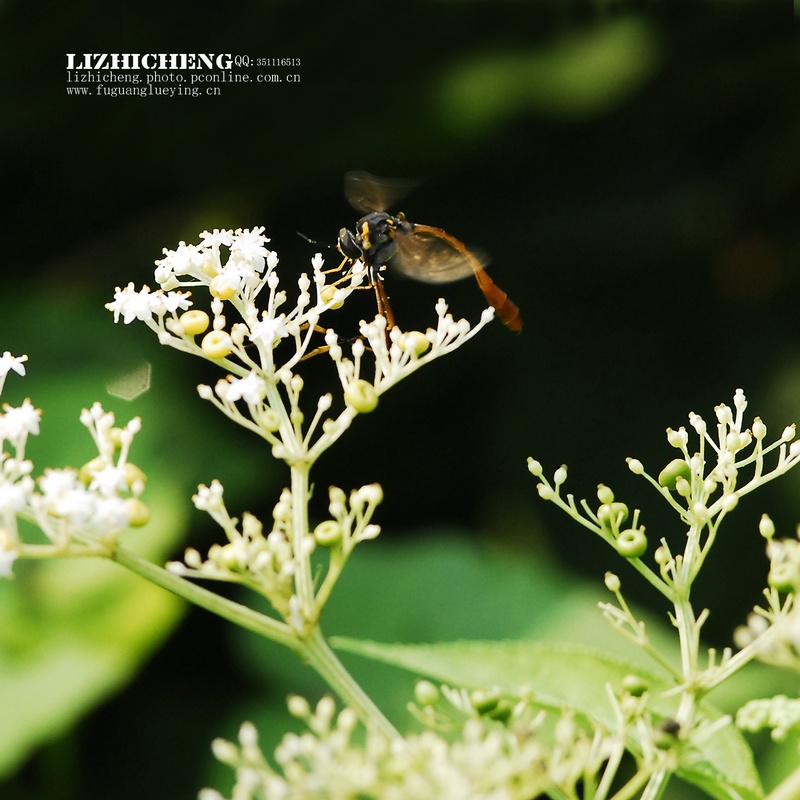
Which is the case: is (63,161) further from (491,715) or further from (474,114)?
(491,715)

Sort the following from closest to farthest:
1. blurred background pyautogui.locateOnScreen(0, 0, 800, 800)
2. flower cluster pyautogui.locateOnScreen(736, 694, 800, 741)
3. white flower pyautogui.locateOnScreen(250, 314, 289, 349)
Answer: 1. flower cluster pyautogui.locateOnScreen(736, 694, 800, 741)
2. white flower pyautogui.locateOnScreen(250, 314, 289, 349)
3. blurred background pyautogui.locateOnScreen(0, 0, 800, 800)

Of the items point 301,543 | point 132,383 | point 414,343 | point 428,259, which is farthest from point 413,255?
point 132,383

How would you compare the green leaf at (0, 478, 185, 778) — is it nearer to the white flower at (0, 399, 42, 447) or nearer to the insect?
the insect

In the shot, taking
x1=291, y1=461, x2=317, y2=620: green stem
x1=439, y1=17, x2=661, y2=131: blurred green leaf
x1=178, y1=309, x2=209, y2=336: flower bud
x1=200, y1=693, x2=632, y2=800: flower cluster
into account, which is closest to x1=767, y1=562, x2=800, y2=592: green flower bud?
x1=200, y1=693, x2=632, y2=800: flower cluster

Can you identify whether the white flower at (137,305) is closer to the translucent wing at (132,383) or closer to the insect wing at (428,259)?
the insect wing at (428,259)

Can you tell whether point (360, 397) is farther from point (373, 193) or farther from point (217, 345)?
point (373, 193)

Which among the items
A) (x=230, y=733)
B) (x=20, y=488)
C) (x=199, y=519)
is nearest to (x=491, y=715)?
(x=20, y=488)
